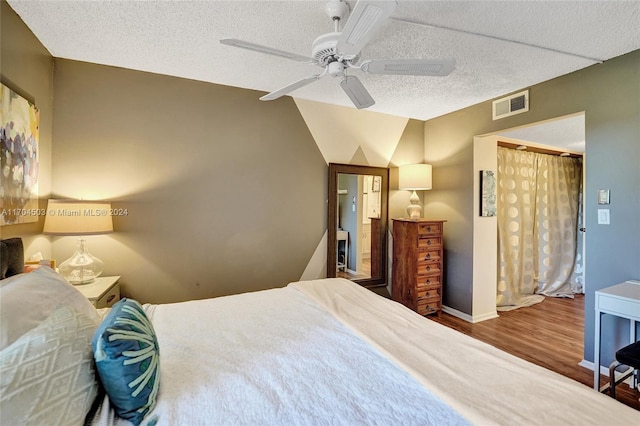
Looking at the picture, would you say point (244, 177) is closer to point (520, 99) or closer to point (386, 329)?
point (386, 329)

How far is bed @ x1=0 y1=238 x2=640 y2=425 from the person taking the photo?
82 centimetres

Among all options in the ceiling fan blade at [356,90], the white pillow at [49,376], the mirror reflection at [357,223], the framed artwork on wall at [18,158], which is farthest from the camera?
the mirror reflection at [357,223]

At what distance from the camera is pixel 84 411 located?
0.82 meters

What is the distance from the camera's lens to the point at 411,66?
151 centimetres

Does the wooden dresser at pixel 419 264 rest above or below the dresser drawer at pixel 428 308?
above

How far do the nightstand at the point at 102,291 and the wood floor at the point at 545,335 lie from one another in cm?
333

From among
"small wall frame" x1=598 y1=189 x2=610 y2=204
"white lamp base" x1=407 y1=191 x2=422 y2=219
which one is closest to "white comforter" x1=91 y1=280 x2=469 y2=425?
"white lamp base" x1=407 y1=191 x2=422 y2=219

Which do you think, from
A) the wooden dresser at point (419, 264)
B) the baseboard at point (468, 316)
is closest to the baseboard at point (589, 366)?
the baseboard at point (468, 316)

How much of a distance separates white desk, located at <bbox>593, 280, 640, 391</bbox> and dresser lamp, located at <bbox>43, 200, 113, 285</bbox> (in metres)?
3.61

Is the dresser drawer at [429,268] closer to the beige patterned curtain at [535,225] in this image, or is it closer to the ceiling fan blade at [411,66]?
the beige patterned curtain at [535,225]

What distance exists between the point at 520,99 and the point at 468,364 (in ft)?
9.36

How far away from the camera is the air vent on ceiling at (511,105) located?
286cm

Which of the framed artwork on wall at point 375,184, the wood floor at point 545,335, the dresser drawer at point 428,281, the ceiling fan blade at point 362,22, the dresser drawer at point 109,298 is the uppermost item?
the ceiling fan blade at point 362,22

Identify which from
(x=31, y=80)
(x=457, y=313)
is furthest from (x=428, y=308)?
(x=31, y=80)
